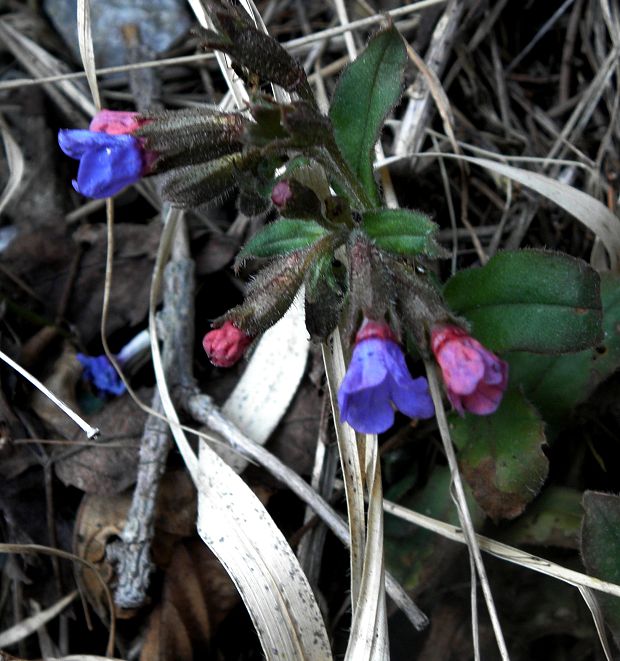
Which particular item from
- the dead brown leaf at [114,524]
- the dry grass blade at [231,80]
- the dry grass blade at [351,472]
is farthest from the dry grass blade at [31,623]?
the dry grass blade at [231,80]

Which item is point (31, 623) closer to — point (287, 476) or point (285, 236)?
point (287, 476)

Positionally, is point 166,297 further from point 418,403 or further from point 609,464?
Answer: point 609,464

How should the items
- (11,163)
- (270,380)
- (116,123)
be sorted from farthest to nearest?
(11,163) → (270,380) → (116,123)

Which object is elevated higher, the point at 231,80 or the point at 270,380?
the point at 231,80

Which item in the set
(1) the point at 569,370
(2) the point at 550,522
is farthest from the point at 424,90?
(2) the point at 550,522

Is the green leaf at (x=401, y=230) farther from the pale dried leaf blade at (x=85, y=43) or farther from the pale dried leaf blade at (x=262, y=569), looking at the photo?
the pale dried leaf blade at (x=85, y=43)

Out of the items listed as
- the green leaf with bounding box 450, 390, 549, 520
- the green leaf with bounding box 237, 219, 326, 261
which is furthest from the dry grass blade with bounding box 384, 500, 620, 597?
the green leaf with bounding box 237, 219, 326, 261
